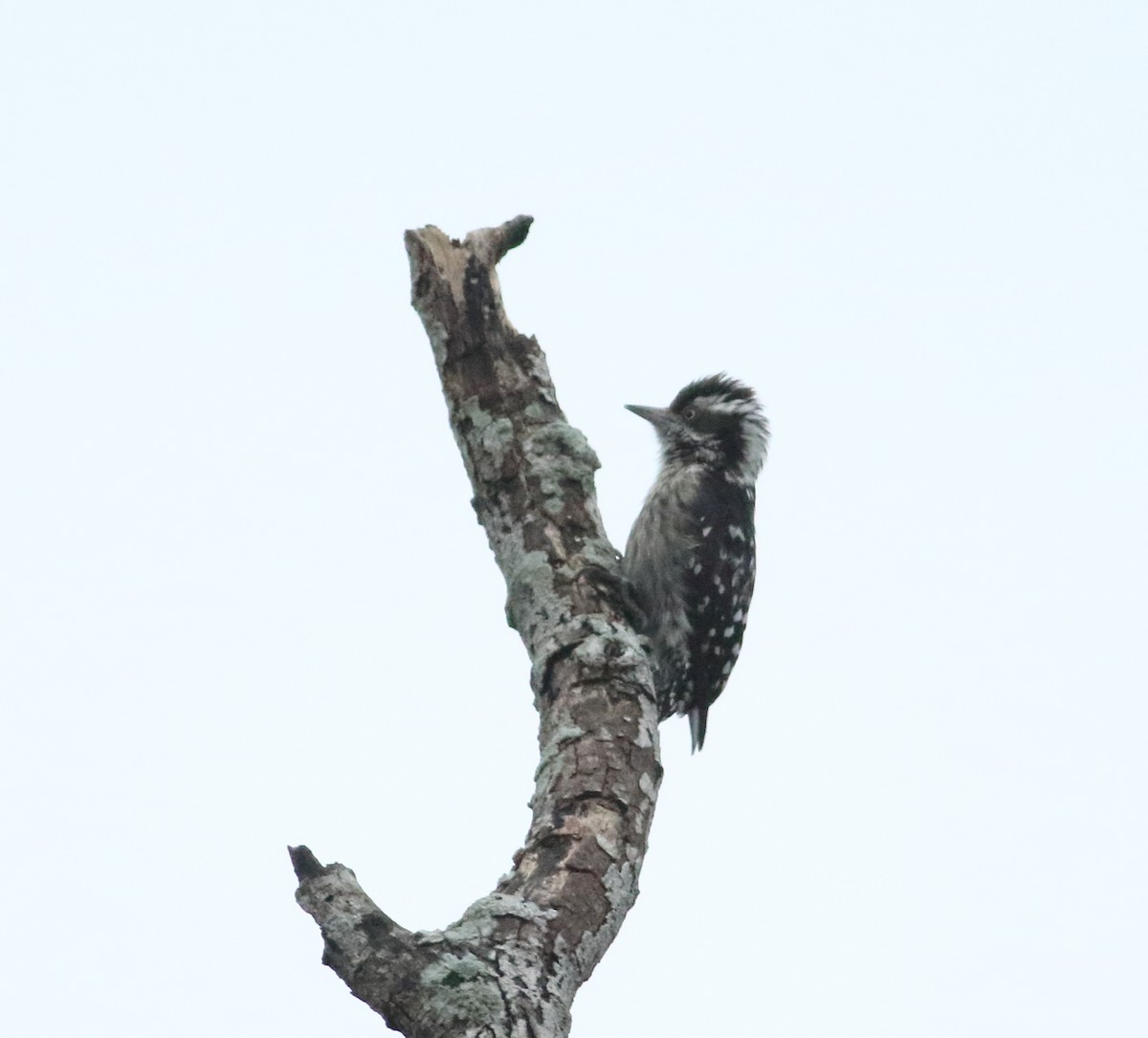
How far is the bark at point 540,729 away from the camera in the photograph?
9.56ft

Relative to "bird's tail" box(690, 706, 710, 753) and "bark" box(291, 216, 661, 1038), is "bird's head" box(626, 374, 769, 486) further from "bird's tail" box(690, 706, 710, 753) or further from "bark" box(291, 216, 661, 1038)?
"bark" box(291, 216, 661, 1038)

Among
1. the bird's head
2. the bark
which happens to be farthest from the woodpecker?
the bark

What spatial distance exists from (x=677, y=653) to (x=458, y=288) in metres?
1.95

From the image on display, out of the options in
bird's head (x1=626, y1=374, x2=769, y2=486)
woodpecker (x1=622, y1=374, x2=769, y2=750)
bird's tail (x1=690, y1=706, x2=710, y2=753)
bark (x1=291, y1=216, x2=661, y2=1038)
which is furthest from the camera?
bird's head (x1=626, y1=374, x2=769, y2=486)

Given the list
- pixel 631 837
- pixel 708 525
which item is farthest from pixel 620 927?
pixel 708 525

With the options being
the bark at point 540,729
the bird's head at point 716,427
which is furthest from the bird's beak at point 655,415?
the bark at point 540,729

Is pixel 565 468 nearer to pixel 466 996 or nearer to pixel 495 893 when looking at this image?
pixel 495 893

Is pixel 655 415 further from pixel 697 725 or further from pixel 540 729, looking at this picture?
pixel 540 729

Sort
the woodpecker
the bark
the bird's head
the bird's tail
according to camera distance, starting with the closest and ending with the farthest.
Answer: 1. the bark
2. the woodpecker
3. the bird's tail
4. the bird's head

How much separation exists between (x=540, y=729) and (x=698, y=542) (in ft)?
7.86

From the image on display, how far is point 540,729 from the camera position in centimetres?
415

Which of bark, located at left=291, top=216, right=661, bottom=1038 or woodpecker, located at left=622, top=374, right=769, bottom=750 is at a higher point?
woodpecker, located at left=622, top=374, right=769, bottom=750

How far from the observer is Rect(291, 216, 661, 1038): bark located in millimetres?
2914

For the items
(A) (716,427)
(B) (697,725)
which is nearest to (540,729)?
(B) (697,725)
